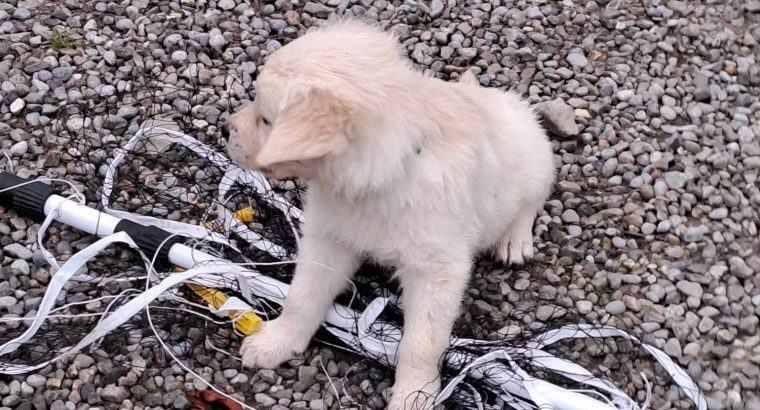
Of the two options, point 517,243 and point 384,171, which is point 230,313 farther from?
point 517,243

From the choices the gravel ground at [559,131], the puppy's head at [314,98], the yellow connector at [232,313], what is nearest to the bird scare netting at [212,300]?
the yellow connector at [232,313]

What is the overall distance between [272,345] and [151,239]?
81cm

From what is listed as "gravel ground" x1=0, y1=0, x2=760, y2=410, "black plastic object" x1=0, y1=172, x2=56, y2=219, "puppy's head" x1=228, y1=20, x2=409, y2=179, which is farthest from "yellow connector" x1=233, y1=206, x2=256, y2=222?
"puppy's head" x1=228, y1=20, x2=409, y2=179

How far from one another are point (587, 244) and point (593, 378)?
37.4 inches

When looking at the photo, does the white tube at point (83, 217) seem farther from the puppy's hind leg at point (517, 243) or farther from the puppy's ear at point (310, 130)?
the puppy's hind leg at point (517, 243)

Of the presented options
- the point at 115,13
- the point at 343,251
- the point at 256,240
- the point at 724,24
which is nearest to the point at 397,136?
the point at 343,251

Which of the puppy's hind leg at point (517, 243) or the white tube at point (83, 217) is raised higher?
the white tube at point (83, 217)

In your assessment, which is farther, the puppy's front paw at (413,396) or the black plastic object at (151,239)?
the black plastic object at (151,239)

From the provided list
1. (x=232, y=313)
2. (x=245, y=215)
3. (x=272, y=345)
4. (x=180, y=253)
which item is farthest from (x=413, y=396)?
(x=245, y=215)

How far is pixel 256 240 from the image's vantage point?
4.63 meters

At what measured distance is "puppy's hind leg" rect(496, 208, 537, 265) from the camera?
15.3ft

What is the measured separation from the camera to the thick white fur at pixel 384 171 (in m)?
3.26

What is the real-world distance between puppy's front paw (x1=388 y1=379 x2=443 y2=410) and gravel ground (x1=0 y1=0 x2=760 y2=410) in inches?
7.7

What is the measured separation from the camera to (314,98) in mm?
3154
